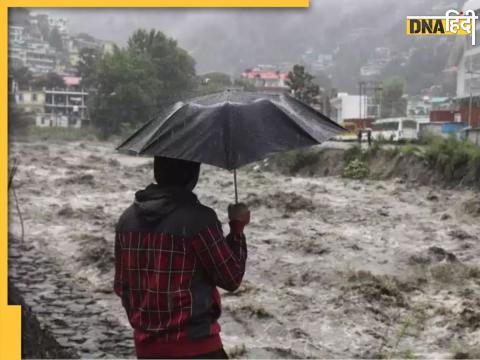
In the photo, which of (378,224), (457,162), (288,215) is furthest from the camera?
(457,162)

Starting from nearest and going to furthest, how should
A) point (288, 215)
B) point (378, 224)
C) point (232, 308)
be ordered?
1. point (232, 308)
2. point (378, 224)
3. point (288, 215)

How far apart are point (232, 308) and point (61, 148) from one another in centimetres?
2834

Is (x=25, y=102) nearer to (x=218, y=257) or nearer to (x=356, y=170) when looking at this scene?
(x=218, y=257)

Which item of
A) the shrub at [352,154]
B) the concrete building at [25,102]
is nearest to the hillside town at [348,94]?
the shrub at [352,154]

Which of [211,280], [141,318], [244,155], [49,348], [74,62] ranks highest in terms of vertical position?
[74,62]

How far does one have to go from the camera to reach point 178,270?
1.57 m

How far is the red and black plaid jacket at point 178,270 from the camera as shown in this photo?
1.56 metres

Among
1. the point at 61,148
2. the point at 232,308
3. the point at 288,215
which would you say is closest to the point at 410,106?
the point at 61,148

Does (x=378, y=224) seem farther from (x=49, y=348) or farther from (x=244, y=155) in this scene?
(x=244, y=155)

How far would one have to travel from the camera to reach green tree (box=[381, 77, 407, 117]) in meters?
32.0

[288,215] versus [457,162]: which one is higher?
[457,162]

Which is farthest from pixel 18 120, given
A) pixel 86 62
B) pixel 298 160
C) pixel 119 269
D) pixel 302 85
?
pixel 86 62

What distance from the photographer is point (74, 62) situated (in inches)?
1893

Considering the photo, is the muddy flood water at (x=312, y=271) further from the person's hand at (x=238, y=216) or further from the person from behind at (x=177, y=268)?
the person's hand at (x=238, y=216)
